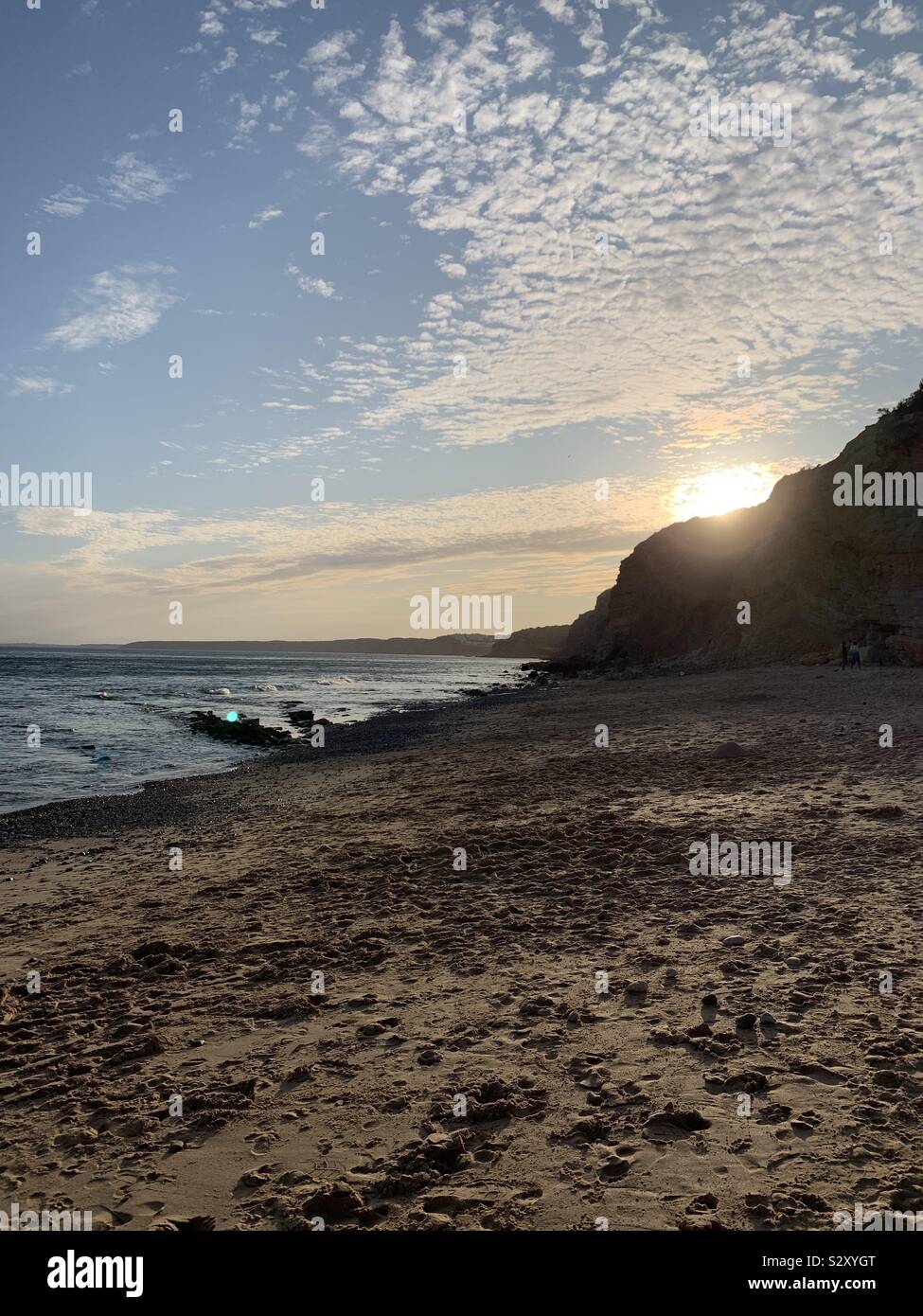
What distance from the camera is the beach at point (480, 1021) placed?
3617 mm

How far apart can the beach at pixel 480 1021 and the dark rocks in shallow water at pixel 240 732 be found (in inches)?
671

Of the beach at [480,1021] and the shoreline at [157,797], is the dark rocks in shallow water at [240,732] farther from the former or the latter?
the beach at [480,1021]

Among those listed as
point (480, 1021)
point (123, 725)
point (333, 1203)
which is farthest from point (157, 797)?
point (123, 725)

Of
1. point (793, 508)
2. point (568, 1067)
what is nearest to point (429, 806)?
point (568, 1067)

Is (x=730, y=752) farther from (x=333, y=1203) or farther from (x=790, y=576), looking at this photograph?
(x=790, y=576)

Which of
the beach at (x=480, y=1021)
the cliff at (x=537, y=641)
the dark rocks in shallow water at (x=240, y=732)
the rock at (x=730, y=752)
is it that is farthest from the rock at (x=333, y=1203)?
the cliff at (x=537, y=641)

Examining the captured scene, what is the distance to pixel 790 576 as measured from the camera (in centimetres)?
4912

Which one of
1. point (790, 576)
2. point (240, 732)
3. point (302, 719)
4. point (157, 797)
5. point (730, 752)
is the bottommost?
point (302, 719)

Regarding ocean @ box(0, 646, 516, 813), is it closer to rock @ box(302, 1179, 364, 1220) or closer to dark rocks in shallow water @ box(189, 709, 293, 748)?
dark rocks in shallow water @ box(189, 709, 293, 748)

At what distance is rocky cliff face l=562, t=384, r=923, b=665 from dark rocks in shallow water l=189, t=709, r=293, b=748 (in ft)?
95.4

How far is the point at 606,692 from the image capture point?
39719 mm

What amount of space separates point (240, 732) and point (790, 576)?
3574cm

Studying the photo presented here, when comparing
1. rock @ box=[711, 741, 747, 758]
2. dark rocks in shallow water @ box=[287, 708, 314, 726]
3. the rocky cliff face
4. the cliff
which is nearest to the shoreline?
dark rocks in shallow water @ box=[287, 708, 314, 726]
